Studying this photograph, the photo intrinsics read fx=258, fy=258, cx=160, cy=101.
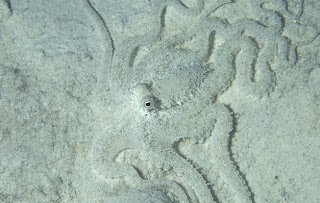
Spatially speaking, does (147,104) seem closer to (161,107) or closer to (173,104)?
(161,107)

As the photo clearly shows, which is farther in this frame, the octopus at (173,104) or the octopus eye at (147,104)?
the octopus at (173,104)

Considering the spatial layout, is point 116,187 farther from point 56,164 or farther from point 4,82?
point 4,82

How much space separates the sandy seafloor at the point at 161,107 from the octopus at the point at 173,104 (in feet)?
0.04

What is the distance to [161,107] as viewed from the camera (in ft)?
9.62

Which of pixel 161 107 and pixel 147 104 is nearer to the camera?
pixel 147 104

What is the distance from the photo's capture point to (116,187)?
Result: 9.68ft

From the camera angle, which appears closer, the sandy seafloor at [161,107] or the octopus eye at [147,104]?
the octopus eye at [147,104]

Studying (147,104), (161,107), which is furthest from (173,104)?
(147,104)

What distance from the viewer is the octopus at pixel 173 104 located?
2910mm

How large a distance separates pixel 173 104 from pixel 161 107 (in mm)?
150

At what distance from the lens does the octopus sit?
2.91 metres

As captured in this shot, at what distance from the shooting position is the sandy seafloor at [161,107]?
2.93 metres

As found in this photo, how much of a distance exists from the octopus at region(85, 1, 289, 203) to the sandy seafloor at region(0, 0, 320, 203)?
13 mm

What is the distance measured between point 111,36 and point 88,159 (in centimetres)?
170
